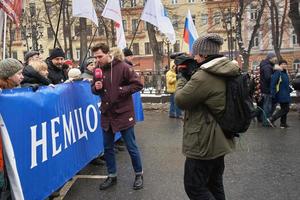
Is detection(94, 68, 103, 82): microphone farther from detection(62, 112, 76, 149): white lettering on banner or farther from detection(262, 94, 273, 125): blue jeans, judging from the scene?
detection(262, 94, 273, 125): blue jeans

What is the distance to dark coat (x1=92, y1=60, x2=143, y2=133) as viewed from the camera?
579cm

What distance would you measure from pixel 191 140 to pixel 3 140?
1.66 metres

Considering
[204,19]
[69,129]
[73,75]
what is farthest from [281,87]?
[204,19]

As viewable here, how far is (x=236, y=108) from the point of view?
154 inches

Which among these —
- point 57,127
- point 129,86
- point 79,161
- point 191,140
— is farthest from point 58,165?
point 191,140

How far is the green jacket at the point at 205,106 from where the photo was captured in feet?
12.7

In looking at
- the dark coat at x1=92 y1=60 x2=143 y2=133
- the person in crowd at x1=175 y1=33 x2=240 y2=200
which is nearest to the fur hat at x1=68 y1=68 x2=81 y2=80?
the dark coat at x1=92 y1=60 x2=143 y2=133

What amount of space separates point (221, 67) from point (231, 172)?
3.14m

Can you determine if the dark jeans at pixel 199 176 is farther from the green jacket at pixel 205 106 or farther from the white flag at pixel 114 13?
the white flag at pixel 114 13

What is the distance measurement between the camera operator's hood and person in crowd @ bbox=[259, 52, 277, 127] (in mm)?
7351

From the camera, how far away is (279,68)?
1080 centimetres

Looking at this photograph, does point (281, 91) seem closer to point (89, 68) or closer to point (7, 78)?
point (89, 68)

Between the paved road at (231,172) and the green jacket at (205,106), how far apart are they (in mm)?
1694

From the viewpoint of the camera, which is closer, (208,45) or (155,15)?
(208,45)
